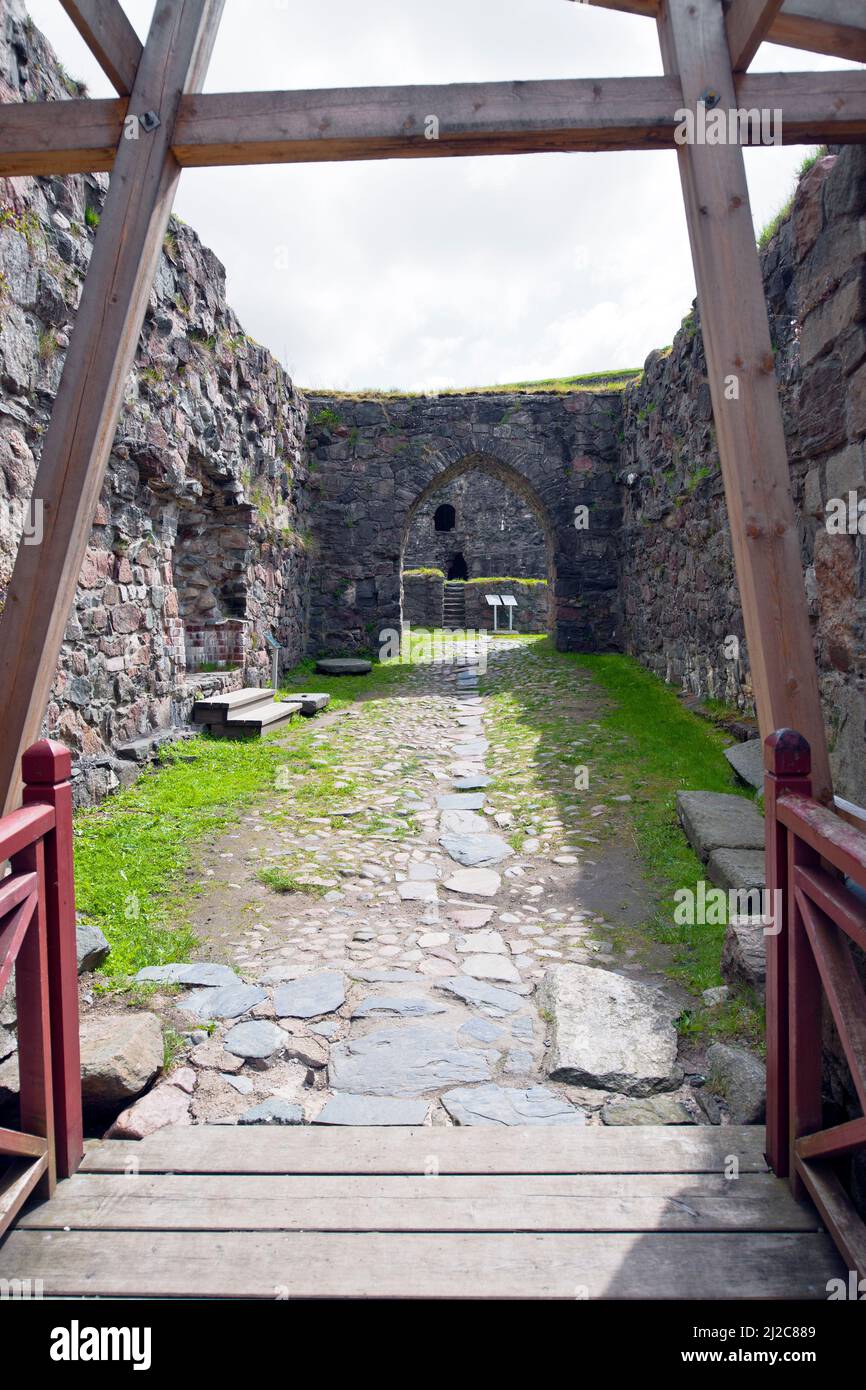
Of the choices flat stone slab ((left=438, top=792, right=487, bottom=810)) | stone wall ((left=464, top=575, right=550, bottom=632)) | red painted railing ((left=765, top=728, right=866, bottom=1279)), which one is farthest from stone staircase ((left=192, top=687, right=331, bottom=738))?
stone wall ((left=464, top=575, right=550, bottom=632))

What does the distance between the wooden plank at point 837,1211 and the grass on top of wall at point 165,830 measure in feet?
8.16

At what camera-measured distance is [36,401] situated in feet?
14.5

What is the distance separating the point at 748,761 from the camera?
518cm

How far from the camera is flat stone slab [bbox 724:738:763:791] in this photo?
16.3 feet

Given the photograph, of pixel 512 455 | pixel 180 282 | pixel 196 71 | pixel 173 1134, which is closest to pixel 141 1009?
pixel 173 1134

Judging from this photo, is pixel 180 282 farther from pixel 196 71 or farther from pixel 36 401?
pixel 196 71

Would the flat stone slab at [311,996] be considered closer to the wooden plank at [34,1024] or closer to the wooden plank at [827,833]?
the wooden plank at [34,1024]

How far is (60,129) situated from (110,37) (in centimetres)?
35

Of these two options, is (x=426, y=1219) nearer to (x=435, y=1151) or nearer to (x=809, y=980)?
(x=435, y=1151)

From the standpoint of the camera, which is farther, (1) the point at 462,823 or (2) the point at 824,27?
(1) the point at 462,823

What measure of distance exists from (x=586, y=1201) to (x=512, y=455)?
11168mm

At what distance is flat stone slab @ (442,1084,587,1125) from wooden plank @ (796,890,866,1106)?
92cm

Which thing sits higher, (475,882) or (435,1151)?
(475,882)

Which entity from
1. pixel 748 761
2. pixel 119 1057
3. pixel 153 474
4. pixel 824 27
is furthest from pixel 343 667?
pixel 824 27
